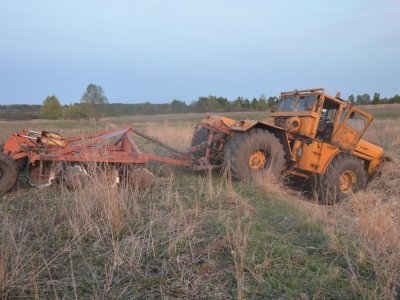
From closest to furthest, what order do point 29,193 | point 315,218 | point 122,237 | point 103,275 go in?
point 103,275 → point 122,237 → point 315,218 → point 29,193

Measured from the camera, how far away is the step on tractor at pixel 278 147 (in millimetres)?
6547

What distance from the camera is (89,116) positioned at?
45.2 metres

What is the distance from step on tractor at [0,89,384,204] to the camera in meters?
6.55

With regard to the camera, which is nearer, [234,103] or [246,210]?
[246,210]

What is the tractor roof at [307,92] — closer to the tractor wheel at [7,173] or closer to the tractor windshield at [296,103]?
the tractor windshield at [296,103]

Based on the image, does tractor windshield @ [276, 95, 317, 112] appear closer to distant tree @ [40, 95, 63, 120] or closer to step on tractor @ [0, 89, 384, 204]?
step on tractor @ [0, 89, 384, 204]

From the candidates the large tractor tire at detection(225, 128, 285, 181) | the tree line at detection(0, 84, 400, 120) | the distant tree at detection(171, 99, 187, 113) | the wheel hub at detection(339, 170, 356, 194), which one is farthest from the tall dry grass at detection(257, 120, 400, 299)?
the distant tree at detection(171, 99, 187, 113)

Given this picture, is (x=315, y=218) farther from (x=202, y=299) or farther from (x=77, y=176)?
(x=77, y=176)

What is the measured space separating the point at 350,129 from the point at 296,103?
1356mm

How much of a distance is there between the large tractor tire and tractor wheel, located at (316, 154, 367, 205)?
4.10 feet

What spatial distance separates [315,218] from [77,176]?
10.9 feet

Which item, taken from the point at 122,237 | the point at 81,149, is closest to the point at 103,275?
the point at 122,237

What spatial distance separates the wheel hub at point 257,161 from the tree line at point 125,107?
1542 inches

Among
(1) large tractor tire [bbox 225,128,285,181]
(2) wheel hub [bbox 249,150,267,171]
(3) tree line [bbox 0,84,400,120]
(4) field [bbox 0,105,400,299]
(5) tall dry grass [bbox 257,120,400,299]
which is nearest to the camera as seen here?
(4) field [bbox 0,105,400,299]
